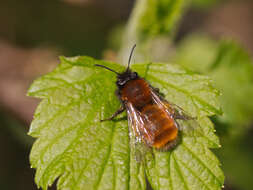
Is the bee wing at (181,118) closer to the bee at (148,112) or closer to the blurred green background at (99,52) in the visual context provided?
the bee at (148,112)

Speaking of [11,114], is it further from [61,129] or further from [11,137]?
[61,129]

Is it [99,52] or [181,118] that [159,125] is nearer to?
[181,118]

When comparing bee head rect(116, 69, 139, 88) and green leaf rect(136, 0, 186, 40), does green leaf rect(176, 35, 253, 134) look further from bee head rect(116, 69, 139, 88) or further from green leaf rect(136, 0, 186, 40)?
bee head rect(116, 69, 139, 88)

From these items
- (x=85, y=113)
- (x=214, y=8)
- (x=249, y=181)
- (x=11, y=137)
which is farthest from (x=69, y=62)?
(x=214, y=8)

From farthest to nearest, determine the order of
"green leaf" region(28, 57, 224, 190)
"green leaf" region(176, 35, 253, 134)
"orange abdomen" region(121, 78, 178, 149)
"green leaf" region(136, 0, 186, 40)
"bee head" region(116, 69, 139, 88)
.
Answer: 1. "green leaf" region(176, 35, 253, 134)
2. "green leaf" region(136, 0, 186, 40)
3. "bee head" region(116, 69, 139, 88)
4. "orange abdomen" region(121, 78, 178, 149)
5. "green leaf" region(28, 57, 224, 190)

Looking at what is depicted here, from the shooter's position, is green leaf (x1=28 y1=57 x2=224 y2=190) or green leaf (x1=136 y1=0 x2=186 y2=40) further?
green leaf (x1=136 y1=0 x2=186 y2=40)

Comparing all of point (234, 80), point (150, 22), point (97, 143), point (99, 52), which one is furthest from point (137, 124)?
point (99, 52)

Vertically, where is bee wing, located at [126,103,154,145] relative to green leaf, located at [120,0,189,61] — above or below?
below

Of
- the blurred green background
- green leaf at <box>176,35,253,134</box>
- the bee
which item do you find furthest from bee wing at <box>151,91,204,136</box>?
green leaf at <box>176,35,253,134</box>
